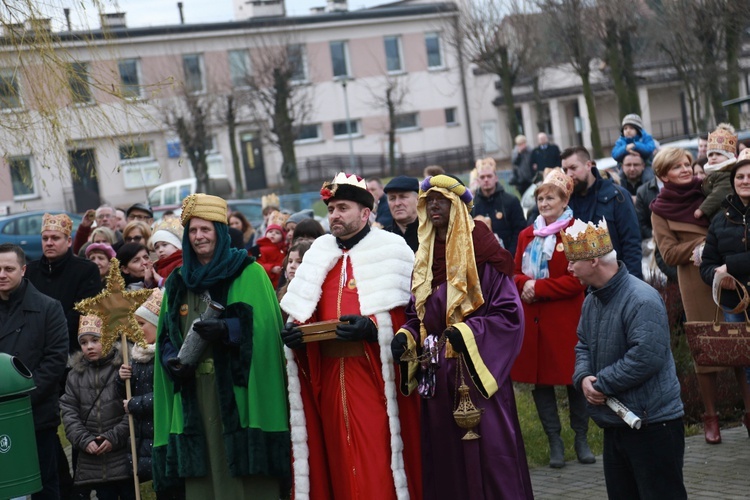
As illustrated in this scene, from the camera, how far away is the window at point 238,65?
49128 millimetres

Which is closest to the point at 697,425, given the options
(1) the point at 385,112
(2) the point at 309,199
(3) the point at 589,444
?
(3) the point at 589,444

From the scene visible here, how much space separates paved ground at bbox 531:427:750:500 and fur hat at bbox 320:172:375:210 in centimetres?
254

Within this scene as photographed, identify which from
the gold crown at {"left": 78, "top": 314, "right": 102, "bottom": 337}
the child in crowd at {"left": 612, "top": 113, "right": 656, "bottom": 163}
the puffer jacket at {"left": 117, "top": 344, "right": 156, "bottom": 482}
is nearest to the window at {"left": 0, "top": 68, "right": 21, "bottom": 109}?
the gold crown at {"left": 78, "top": 314, "right": 102, "bottom": 337}

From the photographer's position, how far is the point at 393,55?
5878 cm

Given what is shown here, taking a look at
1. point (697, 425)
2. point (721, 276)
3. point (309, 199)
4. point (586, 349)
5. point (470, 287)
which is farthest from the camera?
point (309, 199)

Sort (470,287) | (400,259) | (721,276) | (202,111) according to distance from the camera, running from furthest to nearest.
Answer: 1. (202,111)
2. (721,276)
3. (400,259)
4. (470,287)

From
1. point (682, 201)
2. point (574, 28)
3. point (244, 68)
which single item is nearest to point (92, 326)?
point (682, 201)

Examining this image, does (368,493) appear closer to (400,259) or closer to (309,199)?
(400,259)

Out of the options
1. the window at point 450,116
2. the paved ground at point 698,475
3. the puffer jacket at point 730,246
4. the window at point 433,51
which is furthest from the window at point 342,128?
the puffer jacket at point 730,246

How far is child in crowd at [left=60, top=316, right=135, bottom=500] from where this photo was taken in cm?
765

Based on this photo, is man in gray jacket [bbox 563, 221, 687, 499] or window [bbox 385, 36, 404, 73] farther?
window [bbox 385, 36, 404, 73]

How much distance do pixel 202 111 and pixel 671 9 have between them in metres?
23.8

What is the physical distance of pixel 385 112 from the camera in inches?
2265

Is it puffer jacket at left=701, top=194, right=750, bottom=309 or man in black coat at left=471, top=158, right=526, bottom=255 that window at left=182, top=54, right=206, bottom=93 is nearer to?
man in black coat at left=471, top=158, right=526, bottom=255
